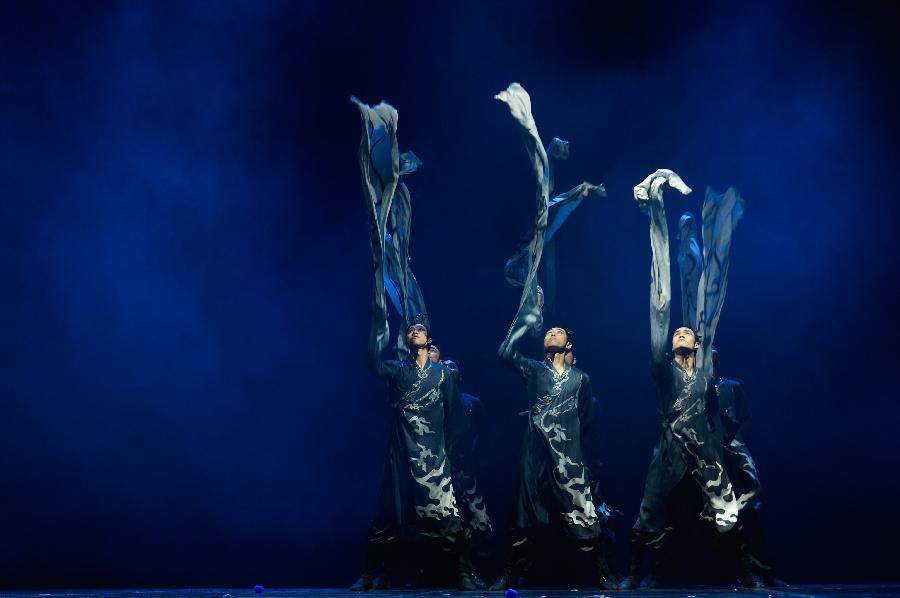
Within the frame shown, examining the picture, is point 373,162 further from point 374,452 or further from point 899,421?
point 899,421

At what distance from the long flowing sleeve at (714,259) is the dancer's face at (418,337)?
1506mm

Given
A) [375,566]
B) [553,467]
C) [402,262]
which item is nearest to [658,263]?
[553,467]

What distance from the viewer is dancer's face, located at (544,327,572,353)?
17.7ft

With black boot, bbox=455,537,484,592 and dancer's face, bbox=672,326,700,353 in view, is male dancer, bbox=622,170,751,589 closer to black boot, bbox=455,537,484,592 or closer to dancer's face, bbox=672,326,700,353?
dancer's face, bbox=672,326,700,353

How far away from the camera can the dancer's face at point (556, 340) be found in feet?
17.7

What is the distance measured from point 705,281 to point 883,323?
4.84 feet

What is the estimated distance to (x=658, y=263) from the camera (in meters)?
5.26

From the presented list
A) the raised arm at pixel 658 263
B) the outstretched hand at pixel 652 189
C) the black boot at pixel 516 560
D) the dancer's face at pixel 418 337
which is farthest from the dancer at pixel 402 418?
the outstretched hand at pixel 652 189

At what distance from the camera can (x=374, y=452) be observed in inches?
254

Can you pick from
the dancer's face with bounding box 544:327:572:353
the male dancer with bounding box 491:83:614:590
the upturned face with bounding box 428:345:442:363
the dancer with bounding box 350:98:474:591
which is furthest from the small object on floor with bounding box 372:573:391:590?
the dancer's face with bounding box 544:327:572:353

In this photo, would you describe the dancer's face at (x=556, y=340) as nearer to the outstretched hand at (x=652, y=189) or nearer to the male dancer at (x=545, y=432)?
the male dancer at (x=545, y=432)

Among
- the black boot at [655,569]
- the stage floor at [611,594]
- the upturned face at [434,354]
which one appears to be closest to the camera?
A: the stage floor at [611,594]

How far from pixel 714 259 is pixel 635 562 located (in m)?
1.76

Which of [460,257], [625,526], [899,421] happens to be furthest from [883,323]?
[460,257]
